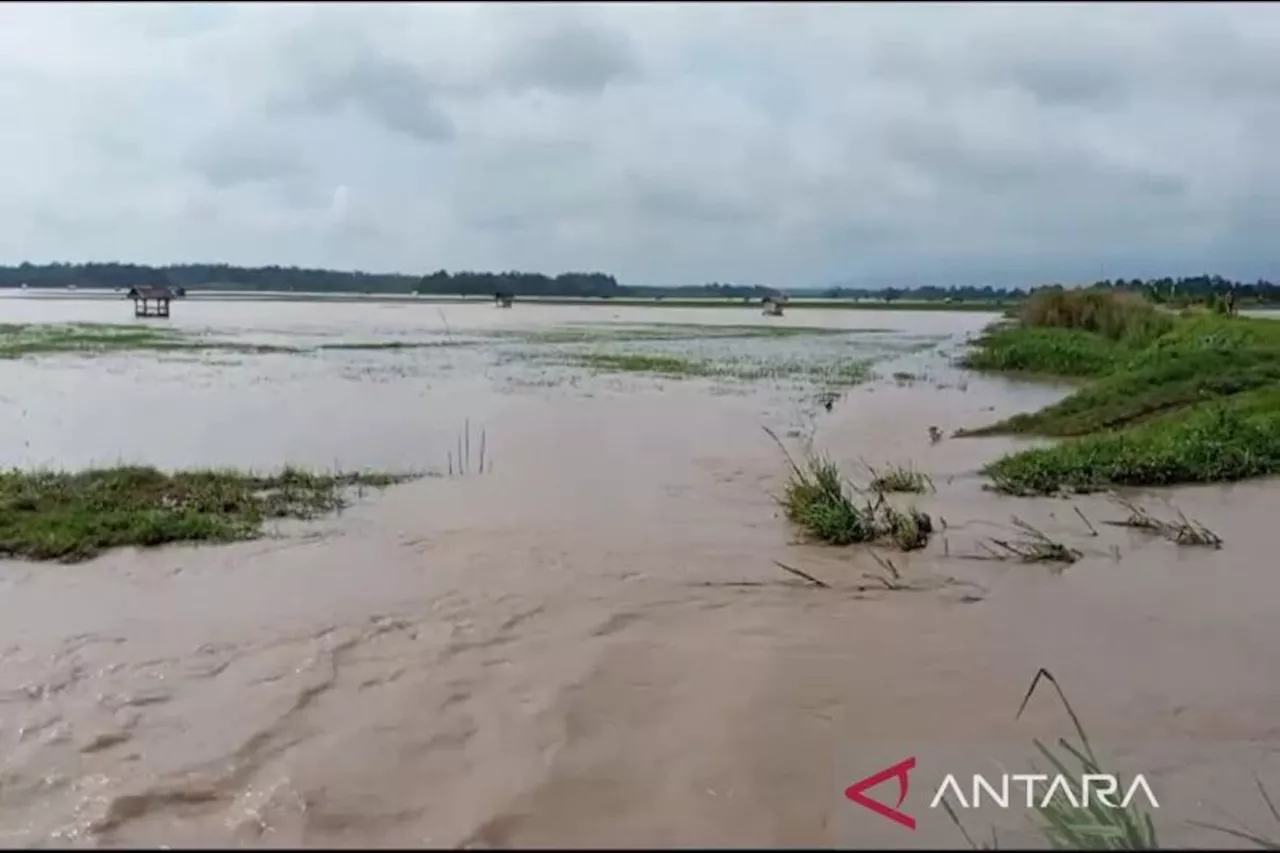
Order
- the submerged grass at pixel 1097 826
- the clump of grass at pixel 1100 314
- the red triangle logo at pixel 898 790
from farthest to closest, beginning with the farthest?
the clump of grass at pixel 1100 314 < the red triangle logo at pixel 898 790 < the submerged grass at pixel 1097 826

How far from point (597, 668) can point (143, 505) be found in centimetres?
568

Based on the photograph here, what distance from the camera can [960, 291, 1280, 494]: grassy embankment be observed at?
40.0 ft

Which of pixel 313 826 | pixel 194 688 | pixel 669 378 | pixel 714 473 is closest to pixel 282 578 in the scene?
pixel 194 688

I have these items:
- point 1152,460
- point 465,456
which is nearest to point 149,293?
point 465,456

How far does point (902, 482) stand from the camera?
486 inches

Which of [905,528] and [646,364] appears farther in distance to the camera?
[646,364]

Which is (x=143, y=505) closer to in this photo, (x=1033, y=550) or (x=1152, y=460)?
(x=1033, y=550)

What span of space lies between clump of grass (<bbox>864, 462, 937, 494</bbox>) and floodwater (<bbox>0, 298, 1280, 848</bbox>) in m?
0.27

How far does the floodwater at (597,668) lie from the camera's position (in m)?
4.72

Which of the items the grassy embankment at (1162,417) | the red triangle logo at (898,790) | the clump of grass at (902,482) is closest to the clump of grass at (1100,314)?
the grassy embankment at (1162,417)

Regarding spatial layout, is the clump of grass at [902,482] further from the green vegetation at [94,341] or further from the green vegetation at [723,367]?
the green vegetation at [94,341]

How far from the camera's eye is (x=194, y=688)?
624 centimetres

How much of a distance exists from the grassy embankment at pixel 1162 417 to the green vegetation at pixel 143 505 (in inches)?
303

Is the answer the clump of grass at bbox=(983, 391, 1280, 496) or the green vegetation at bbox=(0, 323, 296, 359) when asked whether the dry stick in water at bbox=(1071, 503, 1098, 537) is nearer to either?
the clump of grass at bbox=(983, 391, 1280, 496)
